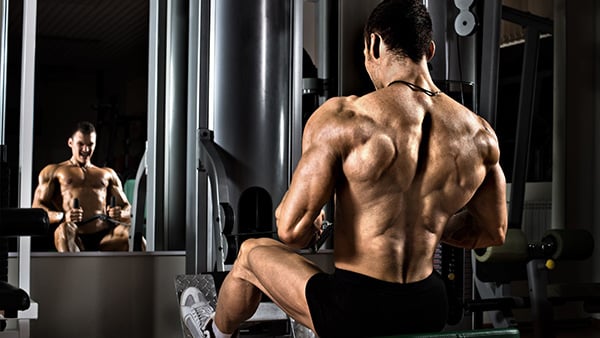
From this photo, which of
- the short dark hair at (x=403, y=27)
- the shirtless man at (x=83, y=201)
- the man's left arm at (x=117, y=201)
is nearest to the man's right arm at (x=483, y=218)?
the short dark hair at (x=403, y=27)

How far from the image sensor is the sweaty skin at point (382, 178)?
2.07m

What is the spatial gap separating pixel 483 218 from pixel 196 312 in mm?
1070

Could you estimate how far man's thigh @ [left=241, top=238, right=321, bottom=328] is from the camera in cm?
220

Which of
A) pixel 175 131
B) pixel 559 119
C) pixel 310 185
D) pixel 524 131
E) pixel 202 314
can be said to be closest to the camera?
pixel 310 185

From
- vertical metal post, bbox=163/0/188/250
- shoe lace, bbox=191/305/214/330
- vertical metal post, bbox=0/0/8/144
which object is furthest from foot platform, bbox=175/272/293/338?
vertical metal post, bbox=163/0/188/250

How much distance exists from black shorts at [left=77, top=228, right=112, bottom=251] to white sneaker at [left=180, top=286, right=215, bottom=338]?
6.09 ft

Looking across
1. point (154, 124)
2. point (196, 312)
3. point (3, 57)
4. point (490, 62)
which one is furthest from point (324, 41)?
point (196, 312)

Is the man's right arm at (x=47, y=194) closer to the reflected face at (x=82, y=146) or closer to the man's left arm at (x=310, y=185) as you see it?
the reflected face at (x=82, y=146)

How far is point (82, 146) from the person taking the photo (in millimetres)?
5375

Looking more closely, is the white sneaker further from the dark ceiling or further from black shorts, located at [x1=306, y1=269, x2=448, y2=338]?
the dark ceiling

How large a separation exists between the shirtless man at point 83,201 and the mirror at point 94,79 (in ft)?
0.29

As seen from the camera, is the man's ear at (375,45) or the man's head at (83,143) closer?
the man's ear at (375,45)

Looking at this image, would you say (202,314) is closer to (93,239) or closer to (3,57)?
(3,57)

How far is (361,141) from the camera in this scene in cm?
206
